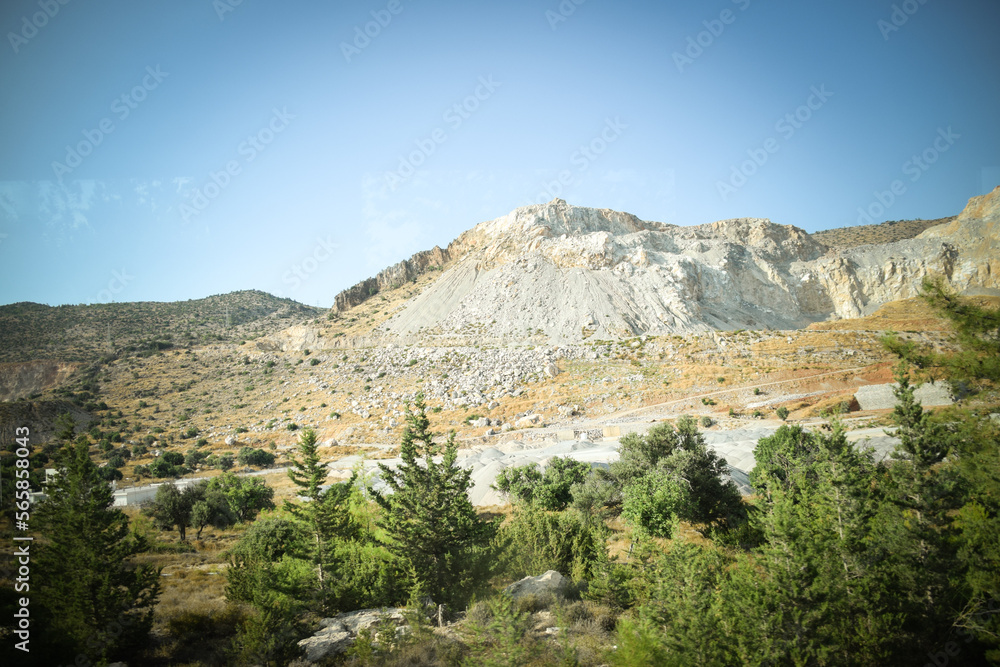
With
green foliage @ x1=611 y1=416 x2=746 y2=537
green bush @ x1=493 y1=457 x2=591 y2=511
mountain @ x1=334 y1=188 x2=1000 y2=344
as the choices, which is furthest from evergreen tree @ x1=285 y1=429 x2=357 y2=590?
mountain @ x1=334 y1=188 x2=1000 y2=344

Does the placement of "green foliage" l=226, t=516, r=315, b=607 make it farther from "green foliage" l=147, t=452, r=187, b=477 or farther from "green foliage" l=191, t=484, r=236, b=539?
"green foliage" l=147, t=452, r=187, b=477

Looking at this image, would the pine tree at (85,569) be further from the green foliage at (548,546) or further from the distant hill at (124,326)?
the distant hill at (124,326)

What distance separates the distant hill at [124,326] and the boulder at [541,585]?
3187 inches

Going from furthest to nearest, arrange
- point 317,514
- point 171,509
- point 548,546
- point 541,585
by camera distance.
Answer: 1. point 171,509
2. point 548,546
3. point 541,585
4. point 317,514

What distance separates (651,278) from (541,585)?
65140mm

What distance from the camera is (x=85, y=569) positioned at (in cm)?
800

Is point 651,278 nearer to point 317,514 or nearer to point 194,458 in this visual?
point 194,458

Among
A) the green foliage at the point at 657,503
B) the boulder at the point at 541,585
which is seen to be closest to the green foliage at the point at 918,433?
the green foliage at the point at 657,503

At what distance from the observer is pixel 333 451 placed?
37.8m

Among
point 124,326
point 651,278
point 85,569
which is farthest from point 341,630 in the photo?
point 124,326

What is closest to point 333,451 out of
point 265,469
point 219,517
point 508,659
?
point 265,469

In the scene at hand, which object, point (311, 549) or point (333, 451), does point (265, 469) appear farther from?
point (311, 549)

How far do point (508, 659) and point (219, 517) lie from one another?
71.8 feet

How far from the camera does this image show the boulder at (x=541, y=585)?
33.8 ft
